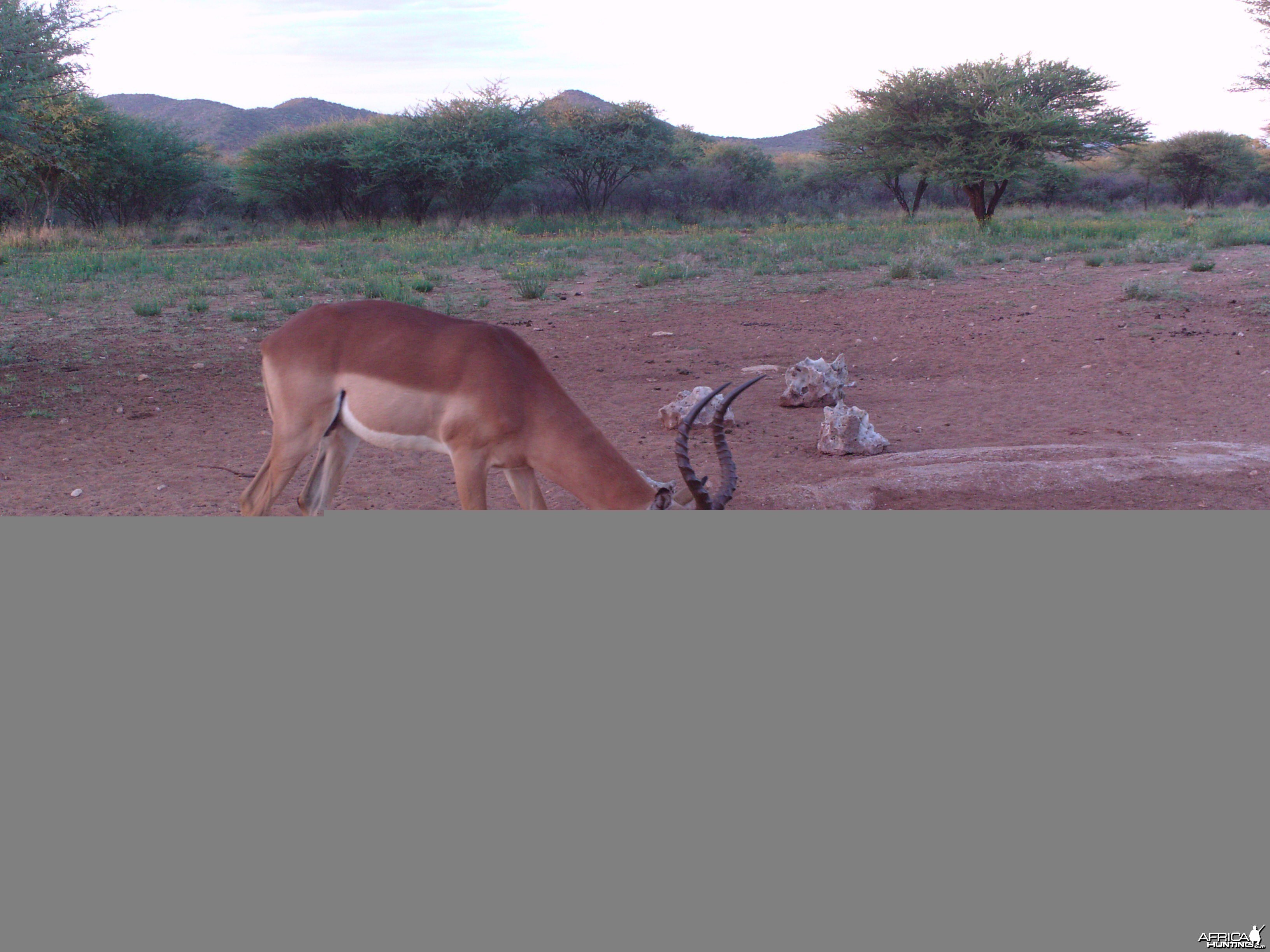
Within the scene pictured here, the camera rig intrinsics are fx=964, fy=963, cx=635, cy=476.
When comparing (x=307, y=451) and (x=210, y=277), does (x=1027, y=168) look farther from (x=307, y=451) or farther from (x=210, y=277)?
(x=307, y=451)

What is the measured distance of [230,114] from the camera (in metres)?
87.9

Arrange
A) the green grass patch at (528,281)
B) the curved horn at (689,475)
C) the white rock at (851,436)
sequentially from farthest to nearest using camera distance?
1. the green grass patch at (528,281)
2. the white rock at (851,436)
3. the curved horn at (689,475)

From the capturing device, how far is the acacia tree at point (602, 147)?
38.5m

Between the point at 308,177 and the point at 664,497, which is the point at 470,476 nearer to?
the point at 664,497

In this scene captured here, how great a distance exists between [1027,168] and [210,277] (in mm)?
20062

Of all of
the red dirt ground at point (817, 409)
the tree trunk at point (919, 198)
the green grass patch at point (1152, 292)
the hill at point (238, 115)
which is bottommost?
the red dirt ground at point (817, 409)

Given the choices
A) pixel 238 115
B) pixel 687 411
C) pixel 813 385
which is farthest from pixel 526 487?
pixel 238 115

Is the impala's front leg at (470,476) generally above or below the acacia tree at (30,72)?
below

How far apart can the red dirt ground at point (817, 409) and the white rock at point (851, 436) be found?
0.43 feet

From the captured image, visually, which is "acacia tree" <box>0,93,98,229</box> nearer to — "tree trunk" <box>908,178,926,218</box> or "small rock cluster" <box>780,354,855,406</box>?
"small rock cluster" <box>780,354,855,406</box>

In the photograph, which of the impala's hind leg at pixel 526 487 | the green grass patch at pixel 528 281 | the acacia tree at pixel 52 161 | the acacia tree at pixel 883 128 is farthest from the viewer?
the acacia tree at pixel 883 128

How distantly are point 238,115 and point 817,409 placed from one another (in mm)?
94234

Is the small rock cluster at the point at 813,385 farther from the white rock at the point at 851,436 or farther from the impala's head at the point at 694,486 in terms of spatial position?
the impala's head at the point at 694,486

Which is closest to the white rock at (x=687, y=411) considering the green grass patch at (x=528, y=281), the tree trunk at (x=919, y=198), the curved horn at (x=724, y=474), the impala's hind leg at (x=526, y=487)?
the impala's hind leg at (x=526, y=487)
